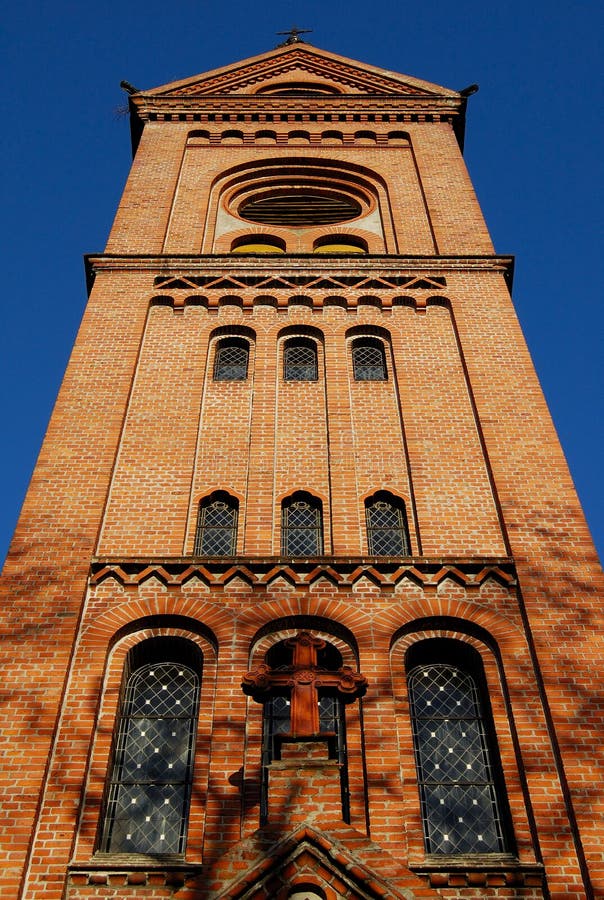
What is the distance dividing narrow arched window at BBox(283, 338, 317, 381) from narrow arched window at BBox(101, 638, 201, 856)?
4.91 meters

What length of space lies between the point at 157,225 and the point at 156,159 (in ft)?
9.86

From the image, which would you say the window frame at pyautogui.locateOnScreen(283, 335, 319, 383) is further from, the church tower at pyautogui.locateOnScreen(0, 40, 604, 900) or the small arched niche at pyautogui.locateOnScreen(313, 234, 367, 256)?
the small arched niche at pyautogui.locateOnScreen(313, 234, 367, 256)

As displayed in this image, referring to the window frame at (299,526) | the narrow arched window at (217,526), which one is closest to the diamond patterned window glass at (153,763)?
the narrow arched window at (217,526)

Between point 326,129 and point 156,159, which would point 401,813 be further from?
point 326,129

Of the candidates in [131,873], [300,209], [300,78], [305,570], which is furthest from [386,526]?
[300,78]

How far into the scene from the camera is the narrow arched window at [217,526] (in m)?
11.0

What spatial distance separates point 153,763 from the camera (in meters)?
8.98

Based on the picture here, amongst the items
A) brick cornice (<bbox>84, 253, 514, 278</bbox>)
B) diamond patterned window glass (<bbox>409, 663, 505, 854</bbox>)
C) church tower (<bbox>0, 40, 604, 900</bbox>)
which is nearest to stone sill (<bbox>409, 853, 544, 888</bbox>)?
church tower (<bbox>0, 40, 604, 900</bbox>)

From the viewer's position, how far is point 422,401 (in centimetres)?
1288

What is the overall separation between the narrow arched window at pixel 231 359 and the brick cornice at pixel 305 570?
12.5ft

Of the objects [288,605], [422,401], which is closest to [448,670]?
[288,605]

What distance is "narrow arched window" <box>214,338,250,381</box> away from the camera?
44.9 ft

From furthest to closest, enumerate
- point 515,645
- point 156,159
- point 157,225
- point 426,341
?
point 156,159, point 157,225, point 426,341, point 515,645

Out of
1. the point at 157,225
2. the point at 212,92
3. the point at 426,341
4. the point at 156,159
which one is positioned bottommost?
the point at 426,341
